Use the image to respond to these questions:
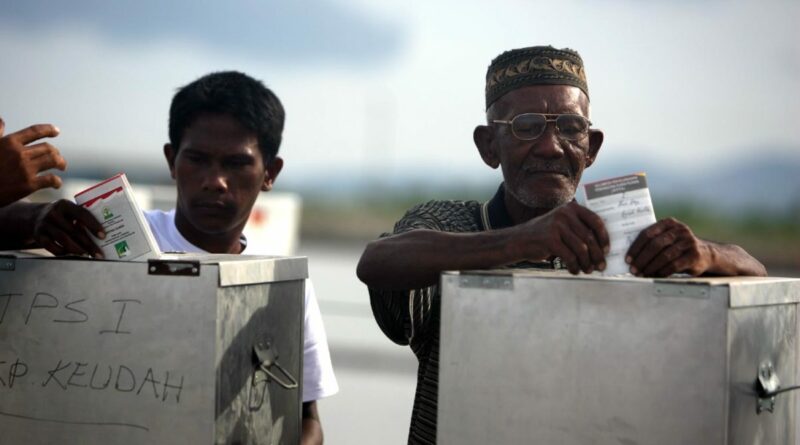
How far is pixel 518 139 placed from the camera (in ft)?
8.17

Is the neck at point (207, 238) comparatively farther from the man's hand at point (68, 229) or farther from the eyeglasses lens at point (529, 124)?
the eyeglasses lens at point (529, 124)

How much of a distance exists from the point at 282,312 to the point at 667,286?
2.83ft

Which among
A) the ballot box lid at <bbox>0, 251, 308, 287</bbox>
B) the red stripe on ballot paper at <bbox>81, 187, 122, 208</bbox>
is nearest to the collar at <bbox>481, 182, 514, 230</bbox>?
the ballot box lid at <bbox>0, 251, 308, 287</bbox>

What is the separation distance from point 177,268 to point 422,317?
72cm

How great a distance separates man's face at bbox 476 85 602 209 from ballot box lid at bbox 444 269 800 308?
0.54 m

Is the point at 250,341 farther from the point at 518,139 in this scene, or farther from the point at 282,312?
the point at 518,139

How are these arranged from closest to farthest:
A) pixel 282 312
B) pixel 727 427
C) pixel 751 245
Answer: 1. pixel 727 427
2. pixel 282 312
3. pixel 751 245

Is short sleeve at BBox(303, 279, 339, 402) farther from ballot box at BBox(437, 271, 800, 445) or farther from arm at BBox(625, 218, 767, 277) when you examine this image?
arm at BBox(625, 218, 767, 277)

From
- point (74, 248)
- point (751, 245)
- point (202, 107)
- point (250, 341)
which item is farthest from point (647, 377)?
point (751, 245)

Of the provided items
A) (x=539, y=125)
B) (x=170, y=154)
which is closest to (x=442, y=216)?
(x=539, y=125)

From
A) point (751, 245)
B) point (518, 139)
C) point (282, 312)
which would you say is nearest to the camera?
point (282, 312)

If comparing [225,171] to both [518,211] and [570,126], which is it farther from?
[570,126]

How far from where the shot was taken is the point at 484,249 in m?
2.05

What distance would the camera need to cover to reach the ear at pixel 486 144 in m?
2.68
